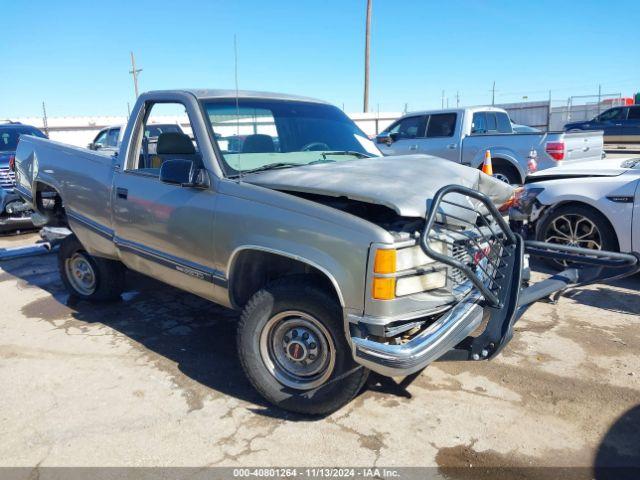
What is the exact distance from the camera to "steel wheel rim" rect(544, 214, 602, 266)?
5.51m

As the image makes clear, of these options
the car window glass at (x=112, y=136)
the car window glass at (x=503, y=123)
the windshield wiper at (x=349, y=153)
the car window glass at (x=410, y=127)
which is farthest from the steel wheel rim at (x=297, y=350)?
the car window glass at (x=112, y=136)

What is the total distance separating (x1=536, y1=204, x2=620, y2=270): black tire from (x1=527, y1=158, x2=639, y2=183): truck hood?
0.48m

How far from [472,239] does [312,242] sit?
1.00 meters

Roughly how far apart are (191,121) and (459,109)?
815cm

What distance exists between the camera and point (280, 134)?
4.12 meters

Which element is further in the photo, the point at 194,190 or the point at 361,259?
the point at 194,190

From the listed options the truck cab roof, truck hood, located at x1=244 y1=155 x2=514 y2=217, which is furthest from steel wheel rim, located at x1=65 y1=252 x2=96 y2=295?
truck hood, located at x1=244 y1=155 x2=514 y2=217

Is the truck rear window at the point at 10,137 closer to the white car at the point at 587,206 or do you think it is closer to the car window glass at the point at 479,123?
the car window glass at the point at 479,123

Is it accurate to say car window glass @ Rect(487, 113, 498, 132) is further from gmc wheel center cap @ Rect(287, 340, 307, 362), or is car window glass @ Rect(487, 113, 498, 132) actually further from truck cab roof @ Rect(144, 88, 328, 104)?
gmc wheel center cap @ Rect(287, 340, 307, 362)

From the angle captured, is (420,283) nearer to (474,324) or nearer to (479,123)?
(474,324)

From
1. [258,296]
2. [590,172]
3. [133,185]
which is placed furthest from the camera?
[590,172]

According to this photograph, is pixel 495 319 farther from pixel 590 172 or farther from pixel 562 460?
pixel 590 172

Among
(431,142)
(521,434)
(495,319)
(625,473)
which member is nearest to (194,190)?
(495,319)

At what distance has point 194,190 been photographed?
3.58 meters
